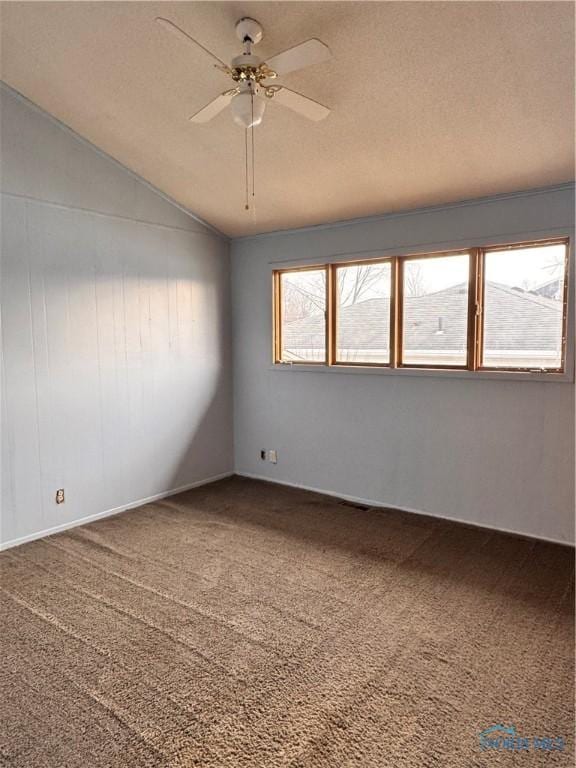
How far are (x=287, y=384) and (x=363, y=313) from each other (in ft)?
3.50

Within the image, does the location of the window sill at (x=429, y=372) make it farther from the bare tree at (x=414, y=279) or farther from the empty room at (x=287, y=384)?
the bare tree at (x=414, y=279)

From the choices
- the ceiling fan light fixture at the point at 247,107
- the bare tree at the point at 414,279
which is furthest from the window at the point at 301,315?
the ceiling fan light fixture at the point at 247,107

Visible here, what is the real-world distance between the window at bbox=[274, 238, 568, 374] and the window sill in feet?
0.18

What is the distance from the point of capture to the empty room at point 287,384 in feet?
6.57

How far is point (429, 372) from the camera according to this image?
12.8ft

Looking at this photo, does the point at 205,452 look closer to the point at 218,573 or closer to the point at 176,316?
the point at 176,316

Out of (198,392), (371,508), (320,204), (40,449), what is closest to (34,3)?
(320,204)

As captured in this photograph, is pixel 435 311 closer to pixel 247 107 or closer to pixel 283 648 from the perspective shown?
pixel 247 107

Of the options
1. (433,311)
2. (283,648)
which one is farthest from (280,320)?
(283,648)

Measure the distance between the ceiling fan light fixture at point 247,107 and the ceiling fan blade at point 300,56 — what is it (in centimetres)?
16

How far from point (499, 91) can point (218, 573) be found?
3.24 meters

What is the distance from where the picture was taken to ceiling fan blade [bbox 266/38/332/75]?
1.90 meters

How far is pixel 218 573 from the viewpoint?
120 inches

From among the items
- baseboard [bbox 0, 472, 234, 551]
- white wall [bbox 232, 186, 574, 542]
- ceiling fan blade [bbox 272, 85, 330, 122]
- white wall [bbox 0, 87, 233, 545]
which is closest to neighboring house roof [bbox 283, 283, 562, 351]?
white wall [bbox 232, 186, 574, 542]
